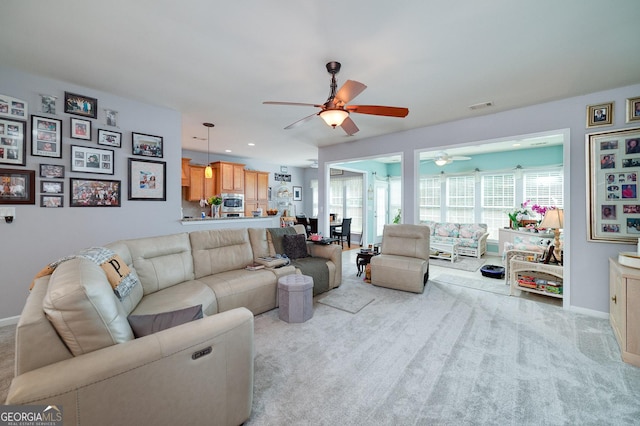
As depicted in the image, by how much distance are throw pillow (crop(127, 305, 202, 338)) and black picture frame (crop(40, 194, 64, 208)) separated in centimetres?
256

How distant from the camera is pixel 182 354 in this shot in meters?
1.23

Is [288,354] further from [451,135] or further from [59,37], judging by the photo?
[451,135]

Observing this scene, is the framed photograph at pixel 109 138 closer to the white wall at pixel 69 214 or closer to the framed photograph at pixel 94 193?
the white wall at pixel 69 214

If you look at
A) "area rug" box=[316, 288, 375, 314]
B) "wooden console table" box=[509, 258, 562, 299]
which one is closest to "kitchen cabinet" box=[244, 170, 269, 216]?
"area rug" box=[316, 288, 375, 314]

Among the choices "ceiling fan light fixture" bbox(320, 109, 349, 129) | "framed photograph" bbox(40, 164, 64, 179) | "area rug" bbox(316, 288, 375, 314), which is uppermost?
"ceiling fan light fixture" bbox(320, 109, 349, 129)

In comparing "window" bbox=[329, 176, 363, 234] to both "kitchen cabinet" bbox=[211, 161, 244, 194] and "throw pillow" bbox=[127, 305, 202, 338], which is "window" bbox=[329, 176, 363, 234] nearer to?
"kitchen cabinet" bbox=[211, 161, 244, 194]

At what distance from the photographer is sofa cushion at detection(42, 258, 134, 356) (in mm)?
1084

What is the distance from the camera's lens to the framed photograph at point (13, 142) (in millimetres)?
2684

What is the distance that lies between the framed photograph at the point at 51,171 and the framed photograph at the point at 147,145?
0.78 m

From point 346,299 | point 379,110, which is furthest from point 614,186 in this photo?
point 346,299

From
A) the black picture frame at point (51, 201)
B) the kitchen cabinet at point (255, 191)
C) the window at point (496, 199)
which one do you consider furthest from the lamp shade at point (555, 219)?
the kitchen cabinet at point (255, 191)

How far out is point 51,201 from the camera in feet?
9.77

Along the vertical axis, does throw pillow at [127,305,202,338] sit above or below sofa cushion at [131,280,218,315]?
above

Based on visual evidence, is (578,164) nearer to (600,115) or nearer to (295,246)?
(600,115)
